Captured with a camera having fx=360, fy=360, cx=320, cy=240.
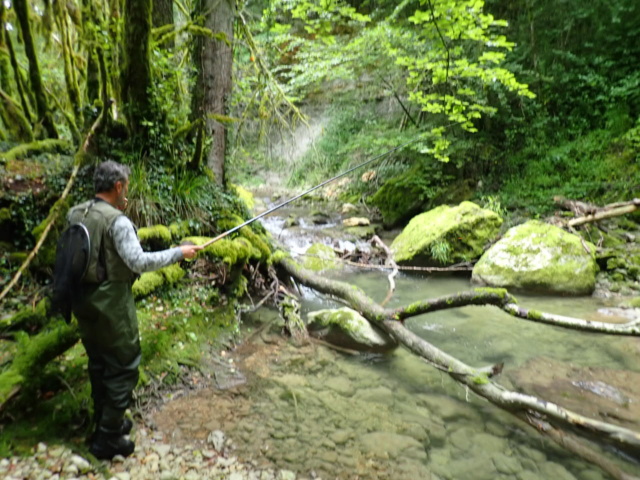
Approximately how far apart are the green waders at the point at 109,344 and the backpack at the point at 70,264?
9cm

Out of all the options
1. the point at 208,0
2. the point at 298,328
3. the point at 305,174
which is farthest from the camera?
the point at 305,174

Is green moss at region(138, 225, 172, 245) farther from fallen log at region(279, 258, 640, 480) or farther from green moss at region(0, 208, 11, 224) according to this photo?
fallen log at region(279, 258, 640, 480)

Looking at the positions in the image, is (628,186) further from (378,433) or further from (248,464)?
(248,464)

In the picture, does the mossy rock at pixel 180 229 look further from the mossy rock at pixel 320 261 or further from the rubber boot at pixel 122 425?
the mossy rock at pixel 320 261

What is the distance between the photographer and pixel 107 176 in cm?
229

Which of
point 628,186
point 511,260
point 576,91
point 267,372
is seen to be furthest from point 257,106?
point 576,91

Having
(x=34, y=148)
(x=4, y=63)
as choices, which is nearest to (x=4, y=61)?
(x=4, y=63)

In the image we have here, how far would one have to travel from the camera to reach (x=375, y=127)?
11945mm

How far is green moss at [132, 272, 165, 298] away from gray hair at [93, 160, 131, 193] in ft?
6.04

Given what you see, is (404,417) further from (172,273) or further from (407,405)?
(172,273)

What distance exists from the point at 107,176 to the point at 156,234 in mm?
1995

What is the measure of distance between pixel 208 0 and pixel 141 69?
1.80 m

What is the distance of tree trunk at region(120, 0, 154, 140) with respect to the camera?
4293 millimetres

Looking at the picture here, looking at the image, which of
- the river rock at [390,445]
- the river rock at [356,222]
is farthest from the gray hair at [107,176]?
the river rock at [356,222]
